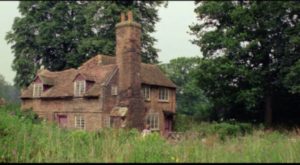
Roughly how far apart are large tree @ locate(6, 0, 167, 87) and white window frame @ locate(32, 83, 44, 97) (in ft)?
18.3

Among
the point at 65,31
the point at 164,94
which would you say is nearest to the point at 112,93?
the point at 164,94

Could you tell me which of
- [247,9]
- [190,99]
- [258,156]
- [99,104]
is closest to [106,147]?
[258,156]

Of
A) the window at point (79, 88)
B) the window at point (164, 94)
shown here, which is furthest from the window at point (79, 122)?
the window at point (164, 94)

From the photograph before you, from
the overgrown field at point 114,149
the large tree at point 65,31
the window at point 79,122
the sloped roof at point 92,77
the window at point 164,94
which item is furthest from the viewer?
the large tree at point 65,31

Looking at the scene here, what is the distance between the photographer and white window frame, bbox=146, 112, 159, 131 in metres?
35.4

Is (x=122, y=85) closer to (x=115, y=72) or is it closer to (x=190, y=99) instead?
(x=115, y=72)

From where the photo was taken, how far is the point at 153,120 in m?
36.1

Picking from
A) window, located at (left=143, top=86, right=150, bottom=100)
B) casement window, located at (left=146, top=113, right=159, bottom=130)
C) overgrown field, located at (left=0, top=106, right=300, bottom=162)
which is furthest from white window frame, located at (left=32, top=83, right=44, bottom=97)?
overgrown field, located at (left=0, top=106, right=300, bottom=162)

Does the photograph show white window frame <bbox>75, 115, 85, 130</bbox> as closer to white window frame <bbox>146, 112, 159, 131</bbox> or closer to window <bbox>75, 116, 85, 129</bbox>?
window <bbox>75, 116, 85, 129</bbox>

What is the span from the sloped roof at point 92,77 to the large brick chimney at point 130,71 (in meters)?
4.63

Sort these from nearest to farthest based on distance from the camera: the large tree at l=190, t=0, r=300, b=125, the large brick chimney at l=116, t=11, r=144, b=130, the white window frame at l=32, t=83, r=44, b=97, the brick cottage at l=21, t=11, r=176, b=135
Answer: the large brick chimney at l=116, t=11, r=144, b=130
the brick cottage at l=21, t=11, r=176, b=135
the large tree at l=190, t=0, r=300, b=125
the white window frame at l=32, t=83, r=44, b=97

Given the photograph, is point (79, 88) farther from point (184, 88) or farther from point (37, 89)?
point (184, 88)

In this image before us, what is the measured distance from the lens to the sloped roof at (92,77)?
33031 millimetres

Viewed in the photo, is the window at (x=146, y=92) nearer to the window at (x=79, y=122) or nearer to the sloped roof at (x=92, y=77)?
the sloped roof at (x=92, y=77)
